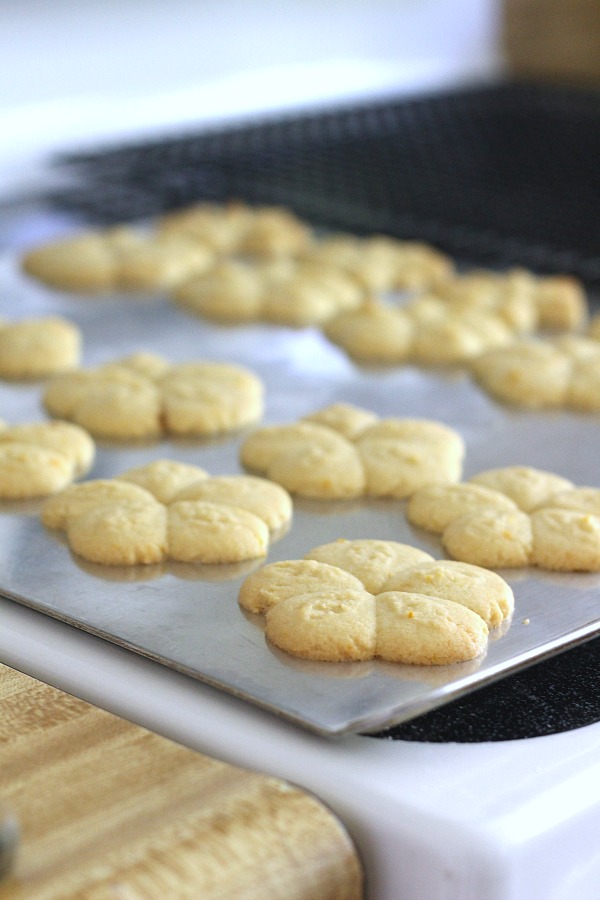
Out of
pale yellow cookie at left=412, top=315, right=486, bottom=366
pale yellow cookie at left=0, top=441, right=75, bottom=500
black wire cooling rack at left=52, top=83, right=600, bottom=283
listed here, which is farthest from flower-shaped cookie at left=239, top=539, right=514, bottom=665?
black wire cooling rack at left=52, top=83, right=600, bottom=283

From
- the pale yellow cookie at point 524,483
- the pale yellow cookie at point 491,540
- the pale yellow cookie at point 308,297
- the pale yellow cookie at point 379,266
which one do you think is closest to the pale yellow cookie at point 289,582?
the pale yellow cookie at point 491,540

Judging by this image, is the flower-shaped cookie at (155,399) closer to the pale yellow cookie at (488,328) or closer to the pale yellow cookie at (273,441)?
the pale yellow cookie at (273,441)

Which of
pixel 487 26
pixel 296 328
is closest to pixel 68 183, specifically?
pixel 296 328

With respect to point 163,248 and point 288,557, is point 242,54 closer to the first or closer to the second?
point 163,248

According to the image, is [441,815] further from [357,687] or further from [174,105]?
[174,105]

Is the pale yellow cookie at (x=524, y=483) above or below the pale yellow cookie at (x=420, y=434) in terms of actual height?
below

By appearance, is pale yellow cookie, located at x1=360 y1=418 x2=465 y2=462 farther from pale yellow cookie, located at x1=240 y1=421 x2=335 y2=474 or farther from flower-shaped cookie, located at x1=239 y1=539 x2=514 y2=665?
flower-shaped cookie, located at x1=239 y1=539 x2=514 y2=665
